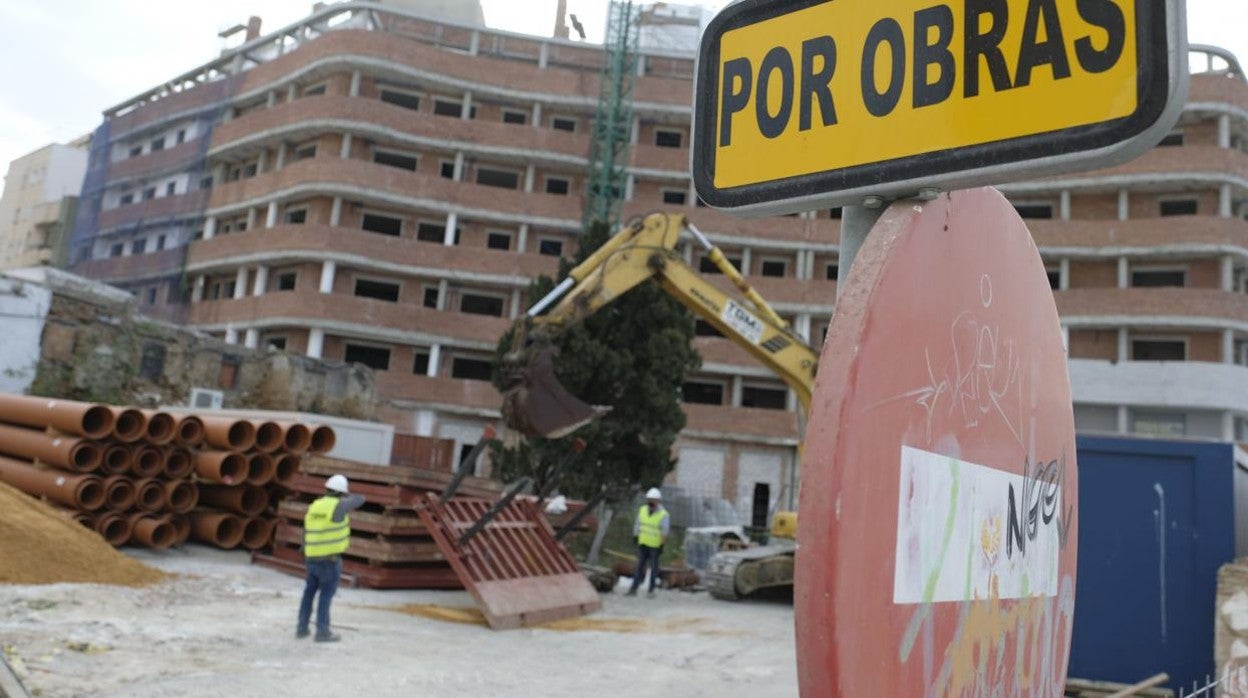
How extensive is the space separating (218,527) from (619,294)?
7.28 m

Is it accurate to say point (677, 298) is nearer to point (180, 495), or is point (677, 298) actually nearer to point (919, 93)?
point (180, 495)

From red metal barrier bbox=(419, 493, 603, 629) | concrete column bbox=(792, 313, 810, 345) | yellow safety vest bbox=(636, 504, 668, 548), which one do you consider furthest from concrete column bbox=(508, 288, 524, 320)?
red metal barrier bbox=(419, 493, 603, 629)

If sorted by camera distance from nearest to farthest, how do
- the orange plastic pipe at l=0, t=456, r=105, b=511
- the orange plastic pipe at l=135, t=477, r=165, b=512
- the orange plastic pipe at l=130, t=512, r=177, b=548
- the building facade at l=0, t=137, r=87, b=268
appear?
the orange plastic pipe at l=0, t=456, r=105, b=511
the orange plastic pipe at l=130, t=512, r=177, b=548
the orange plastic pipe at l=135, t=477, r=165, b=512
the building facade at l=0, t=137, r=87, b=268

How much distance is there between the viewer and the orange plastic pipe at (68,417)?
13102 mm

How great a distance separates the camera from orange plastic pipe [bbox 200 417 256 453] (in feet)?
46.8

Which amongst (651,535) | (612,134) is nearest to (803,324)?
(612,134)

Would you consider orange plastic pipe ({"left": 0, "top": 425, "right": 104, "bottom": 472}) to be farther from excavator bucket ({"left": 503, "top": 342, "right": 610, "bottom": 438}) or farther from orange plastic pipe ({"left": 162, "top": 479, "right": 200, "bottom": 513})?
excavator bucket ({"left": 503, "top": 342, "right": 610, "bottom": 438})

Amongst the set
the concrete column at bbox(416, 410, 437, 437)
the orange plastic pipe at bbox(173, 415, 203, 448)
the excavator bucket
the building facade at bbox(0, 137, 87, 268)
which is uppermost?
the building facade at bbox(0, 137, 87, 268)

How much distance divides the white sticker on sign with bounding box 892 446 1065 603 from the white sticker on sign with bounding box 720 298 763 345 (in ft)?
37.8

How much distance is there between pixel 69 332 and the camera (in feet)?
74.9

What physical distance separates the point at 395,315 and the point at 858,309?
120 feet

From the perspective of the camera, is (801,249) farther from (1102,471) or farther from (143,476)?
(1102,471)

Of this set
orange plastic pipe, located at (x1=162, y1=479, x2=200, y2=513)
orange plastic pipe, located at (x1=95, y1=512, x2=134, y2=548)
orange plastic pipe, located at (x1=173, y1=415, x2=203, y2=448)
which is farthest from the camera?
orange plastic pipe, located at (x1=173, y1=415, x2=203, y2=448)

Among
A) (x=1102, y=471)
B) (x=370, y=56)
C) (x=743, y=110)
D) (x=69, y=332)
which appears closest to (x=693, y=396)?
(x=370, y=56)
